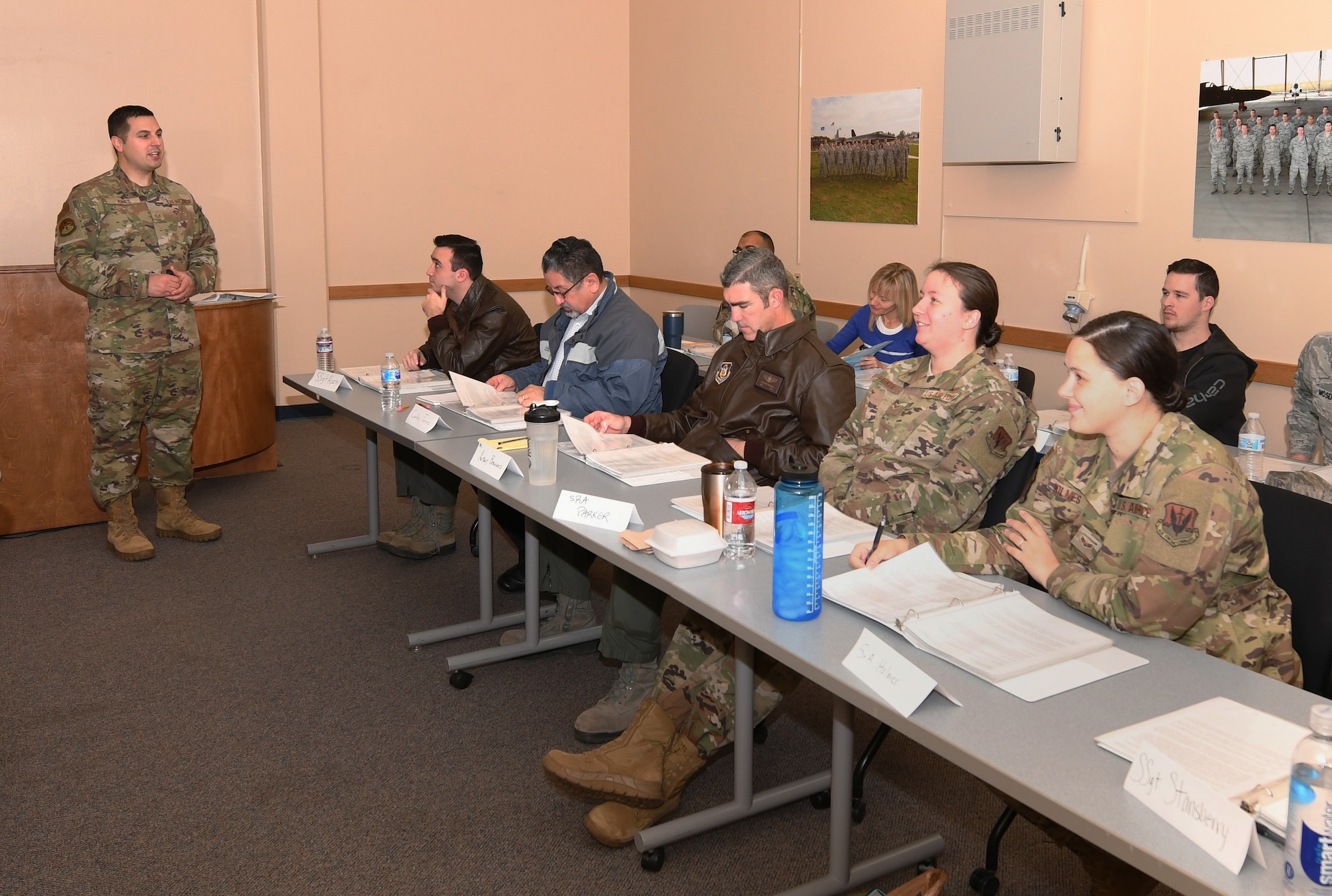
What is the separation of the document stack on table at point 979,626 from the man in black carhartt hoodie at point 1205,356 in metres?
2.53

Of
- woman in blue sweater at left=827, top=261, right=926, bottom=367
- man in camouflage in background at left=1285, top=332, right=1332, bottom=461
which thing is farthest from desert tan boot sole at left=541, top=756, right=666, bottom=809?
woman in blue sweater at left=827, top=261, right=926, bottom=367

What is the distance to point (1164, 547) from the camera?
1780mm

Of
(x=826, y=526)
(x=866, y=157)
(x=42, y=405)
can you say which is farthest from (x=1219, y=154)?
(x=42, y=405)

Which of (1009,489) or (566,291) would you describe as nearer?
(1009,489)

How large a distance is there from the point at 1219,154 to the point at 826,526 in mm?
3198

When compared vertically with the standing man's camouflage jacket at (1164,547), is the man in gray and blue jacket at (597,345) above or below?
above

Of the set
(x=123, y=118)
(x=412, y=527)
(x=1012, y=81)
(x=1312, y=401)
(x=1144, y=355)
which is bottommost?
(x=412, y=527)

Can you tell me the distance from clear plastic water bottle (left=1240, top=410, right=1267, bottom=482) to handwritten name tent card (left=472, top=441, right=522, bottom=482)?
2.13 m

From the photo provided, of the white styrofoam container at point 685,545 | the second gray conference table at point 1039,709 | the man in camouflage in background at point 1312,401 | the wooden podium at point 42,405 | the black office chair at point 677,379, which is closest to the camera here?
the second gray conference table at point 1039,709

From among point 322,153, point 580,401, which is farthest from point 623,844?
point 322,153

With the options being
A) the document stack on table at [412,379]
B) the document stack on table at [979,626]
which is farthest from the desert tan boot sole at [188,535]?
the document stack on table at [979,626]

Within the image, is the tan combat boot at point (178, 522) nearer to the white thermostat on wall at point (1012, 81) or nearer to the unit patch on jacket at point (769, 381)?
the unit patch on jacket at point (769, 381)

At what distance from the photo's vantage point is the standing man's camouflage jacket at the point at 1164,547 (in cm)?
175

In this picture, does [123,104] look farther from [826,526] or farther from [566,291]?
[826,526]
